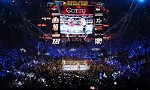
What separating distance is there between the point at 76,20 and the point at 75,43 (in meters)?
1.65

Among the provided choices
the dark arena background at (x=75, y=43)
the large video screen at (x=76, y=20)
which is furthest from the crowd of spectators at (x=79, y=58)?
the large video screen at (x=76, y=20)

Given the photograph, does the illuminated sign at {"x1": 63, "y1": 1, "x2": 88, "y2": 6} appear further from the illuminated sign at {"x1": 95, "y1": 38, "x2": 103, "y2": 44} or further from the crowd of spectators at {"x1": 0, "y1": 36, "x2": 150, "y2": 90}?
the crowd of spectators at {"x1": 0, "y1": 36, "x2": 150, "y2": 90}

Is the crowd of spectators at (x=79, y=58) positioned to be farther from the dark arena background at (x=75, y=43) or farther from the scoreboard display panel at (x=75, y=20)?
the scoreboard display panel at (x=75, y=20)

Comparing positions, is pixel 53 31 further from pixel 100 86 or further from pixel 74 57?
pixel 100 86

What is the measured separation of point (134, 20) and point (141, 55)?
25.7ft

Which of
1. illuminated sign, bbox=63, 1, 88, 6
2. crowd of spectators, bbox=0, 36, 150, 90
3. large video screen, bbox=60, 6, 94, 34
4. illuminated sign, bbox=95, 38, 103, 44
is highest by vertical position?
illuminated sign, bbox=63, 1, 88, 6

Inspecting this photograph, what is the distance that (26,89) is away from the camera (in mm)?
15398

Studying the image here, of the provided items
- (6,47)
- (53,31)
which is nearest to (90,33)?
(53,31)

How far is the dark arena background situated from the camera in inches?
827

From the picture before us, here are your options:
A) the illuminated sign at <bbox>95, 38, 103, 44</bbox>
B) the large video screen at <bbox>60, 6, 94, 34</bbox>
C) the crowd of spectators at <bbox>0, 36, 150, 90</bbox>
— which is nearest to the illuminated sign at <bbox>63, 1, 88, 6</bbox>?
the large video screen at <bbox>60, 6, 94, 34</bbox>

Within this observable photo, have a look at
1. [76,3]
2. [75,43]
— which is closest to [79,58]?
[75,43]

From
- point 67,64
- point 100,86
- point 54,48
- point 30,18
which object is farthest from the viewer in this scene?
point 30,18

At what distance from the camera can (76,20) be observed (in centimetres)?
2625

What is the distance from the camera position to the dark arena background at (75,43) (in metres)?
→ 21.0
